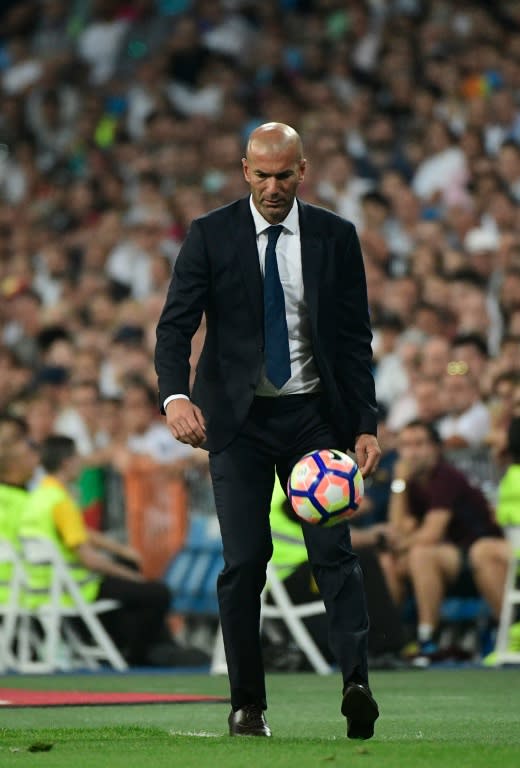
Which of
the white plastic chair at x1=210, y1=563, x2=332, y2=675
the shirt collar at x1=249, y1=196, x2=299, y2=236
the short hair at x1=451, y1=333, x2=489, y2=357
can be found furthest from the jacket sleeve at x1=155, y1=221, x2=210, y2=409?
the short hair at x1=451, y1=333, x2=489, y2=357

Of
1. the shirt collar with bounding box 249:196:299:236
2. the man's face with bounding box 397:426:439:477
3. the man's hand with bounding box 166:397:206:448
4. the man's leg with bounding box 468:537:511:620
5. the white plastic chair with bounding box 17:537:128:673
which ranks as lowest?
the white plastic chair with bounding box 17:537:128:673

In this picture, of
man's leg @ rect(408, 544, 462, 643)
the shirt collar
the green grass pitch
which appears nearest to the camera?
the green grass pitch

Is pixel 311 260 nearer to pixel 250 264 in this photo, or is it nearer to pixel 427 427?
pixel 250 264

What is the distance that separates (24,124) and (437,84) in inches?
315

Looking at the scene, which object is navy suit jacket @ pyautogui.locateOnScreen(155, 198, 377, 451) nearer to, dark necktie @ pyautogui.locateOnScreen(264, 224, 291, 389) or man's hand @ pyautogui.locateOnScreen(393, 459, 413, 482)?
dark necktie @ pyautogui.locateOnScreen(264, 224, 291, 389)

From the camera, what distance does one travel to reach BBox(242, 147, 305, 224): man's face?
6.68 m

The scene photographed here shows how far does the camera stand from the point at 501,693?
9.88 metres

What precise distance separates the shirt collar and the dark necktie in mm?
121

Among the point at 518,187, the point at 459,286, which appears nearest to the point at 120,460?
the point at 459,286

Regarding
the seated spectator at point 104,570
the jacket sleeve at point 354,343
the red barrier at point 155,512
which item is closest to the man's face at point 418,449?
the seated spectator at point 104,570

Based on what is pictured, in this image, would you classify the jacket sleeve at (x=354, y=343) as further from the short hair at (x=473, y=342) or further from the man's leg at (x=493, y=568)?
the short hair at (x=473, y=342)

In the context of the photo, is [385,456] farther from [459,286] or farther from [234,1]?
[234,1]

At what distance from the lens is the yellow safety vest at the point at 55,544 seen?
13438 mm

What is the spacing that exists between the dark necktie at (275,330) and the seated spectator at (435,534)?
6.43m
